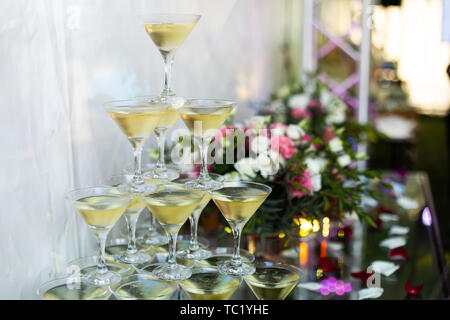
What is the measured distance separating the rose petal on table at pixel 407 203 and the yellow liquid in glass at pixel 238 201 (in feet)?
4.11

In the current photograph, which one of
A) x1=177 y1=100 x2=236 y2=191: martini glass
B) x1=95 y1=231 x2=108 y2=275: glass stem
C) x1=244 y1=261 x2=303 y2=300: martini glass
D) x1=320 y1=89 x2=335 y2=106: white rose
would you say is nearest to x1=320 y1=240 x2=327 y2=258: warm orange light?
x1=244 y1=261 x2=303 y2=300: martini glass

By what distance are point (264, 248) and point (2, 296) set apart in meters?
0.83

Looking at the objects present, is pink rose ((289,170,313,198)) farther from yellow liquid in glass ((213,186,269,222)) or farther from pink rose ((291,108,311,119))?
pink rose ((291,108,311,119))

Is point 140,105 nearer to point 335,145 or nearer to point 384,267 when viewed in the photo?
point 384,267

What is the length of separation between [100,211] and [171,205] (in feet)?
0.50

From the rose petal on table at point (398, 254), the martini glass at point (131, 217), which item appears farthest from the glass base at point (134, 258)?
the rose petal on table at point (398, 254)

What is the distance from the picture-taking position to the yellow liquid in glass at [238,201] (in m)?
1.19

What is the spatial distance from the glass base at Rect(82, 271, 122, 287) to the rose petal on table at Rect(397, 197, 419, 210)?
1.52m

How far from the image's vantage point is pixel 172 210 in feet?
3.71

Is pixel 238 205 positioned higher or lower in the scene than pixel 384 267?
higher

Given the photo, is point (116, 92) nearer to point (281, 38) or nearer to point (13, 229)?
point (13, 229)

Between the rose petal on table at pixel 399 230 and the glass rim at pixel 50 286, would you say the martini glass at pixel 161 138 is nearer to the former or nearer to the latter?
the glass rim at pixel 50 286

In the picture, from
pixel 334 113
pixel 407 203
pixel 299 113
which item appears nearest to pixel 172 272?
pixel 407 203
